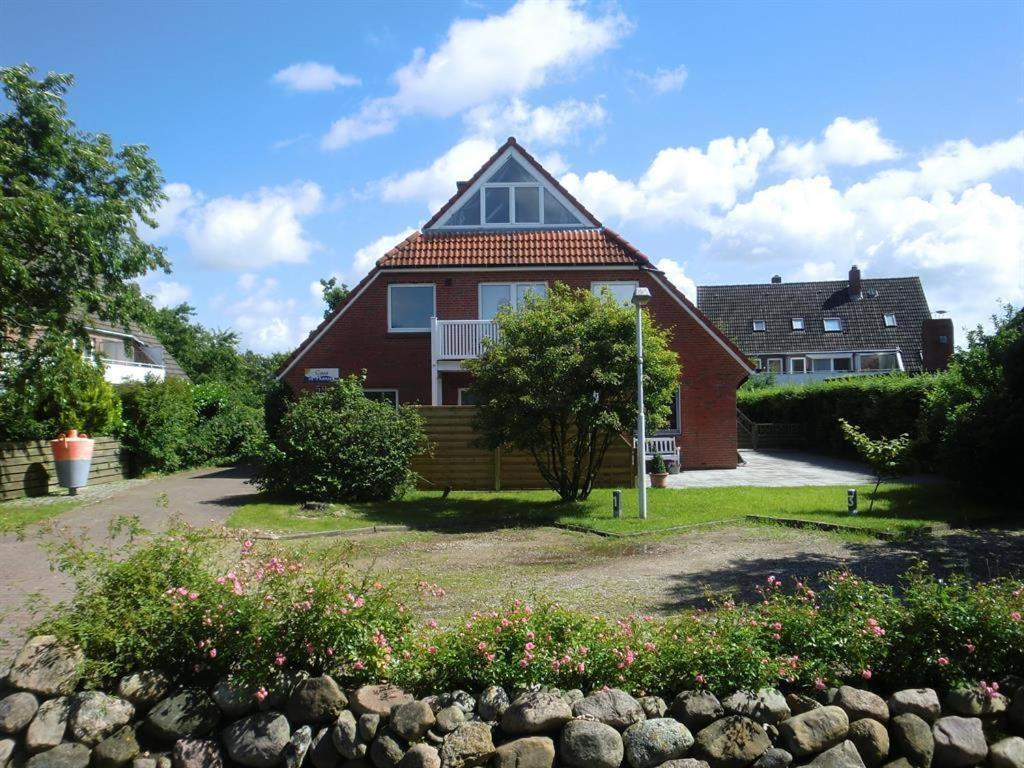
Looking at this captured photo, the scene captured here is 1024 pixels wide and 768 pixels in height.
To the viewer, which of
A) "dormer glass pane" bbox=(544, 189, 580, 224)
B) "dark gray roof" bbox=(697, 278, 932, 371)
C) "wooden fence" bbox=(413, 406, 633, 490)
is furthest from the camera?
"dark gray roof" bbox=(697, 278, 932, 371)

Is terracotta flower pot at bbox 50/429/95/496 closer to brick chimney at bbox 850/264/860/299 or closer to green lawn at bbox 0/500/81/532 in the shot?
green lawn at bbox 0/500/81/532

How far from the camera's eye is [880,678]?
541 centimetres

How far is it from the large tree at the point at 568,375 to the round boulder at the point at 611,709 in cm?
1082

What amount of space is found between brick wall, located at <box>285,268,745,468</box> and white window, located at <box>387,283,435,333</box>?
0.21m

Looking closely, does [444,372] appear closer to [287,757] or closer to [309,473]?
[309,473]

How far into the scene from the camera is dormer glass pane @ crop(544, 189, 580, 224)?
89.6 feet

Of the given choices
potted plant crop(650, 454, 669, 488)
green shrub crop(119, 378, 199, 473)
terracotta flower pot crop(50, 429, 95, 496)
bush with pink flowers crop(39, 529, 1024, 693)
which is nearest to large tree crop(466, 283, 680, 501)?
potted plant crop(650, 454, 669, 488)

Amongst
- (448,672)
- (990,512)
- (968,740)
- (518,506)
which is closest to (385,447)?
(518,506)

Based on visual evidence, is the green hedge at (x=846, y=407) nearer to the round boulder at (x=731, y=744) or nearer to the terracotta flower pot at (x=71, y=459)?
the round boulder at (x=731, y=744)

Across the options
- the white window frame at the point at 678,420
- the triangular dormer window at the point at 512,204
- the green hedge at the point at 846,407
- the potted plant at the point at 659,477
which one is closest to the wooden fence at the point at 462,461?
the potted plant at the point at 659,477

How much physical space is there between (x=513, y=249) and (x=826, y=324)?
35434 millimetres

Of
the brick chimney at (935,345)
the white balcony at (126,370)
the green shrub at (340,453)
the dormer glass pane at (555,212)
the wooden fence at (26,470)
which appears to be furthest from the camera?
the brick chimney at (935,345)

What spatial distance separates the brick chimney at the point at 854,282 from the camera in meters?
55.3

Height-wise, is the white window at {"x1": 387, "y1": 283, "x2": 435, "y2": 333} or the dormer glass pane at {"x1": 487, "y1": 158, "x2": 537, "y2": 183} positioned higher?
the dormer glass pane at {"x1": 487, "y1": 158, "x2": 537, "y2": 183}
